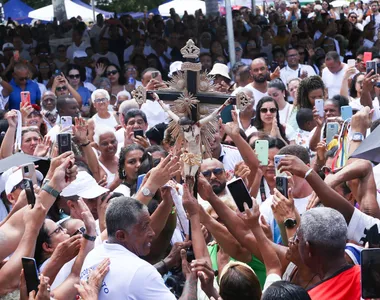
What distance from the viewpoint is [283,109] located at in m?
9.78

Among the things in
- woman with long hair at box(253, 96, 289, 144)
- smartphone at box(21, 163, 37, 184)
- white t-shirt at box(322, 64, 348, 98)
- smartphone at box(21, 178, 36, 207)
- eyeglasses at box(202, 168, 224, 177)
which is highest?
smartphone at box(21, 163, 37, 184)

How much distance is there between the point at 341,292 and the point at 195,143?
1.84 metres

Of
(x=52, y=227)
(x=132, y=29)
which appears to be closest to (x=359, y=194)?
(x=52, y=227)

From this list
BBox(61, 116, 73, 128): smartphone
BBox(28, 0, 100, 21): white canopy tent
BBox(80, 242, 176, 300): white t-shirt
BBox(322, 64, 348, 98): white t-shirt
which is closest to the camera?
BBox(80, 242, 176, 300): white t-shirt

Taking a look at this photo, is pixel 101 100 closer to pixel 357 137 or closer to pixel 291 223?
pixel 357 137

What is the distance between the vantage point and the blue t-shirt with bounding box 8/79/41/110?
1146 centimetres

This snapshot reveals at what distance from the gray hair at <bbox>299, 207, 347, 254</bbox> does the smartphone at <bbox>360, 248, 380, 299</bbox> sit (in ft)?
1.23

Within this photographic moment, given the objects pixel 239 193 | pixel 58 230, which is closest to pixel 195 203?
pixel 239 193

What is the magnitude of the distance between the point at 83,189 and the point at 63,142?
1.21ft

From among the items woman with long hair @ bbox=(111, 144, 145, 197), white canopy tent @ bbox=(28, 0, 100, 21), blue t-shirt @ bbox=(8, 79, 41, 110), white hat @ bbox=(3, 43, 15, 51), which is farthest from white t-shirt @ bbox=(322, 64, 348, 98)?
white canopy tent @ bbox=(28, 0, 100, 21)

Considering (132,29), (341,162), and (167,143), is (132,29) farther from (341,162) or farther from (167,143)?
(341,162)

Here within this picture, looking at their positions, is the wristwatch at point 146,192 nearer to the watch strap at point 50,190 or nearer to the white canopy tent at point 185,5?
the watch strap at point 50,190

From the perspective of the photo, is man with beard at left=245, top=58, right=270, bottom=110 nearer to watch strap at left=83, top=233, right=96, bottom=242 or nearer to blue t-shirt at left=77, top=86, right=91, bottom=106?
blue t-shirt at left=77, top=86, right=91, bottom=106

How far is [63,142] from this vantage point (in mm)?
5883
